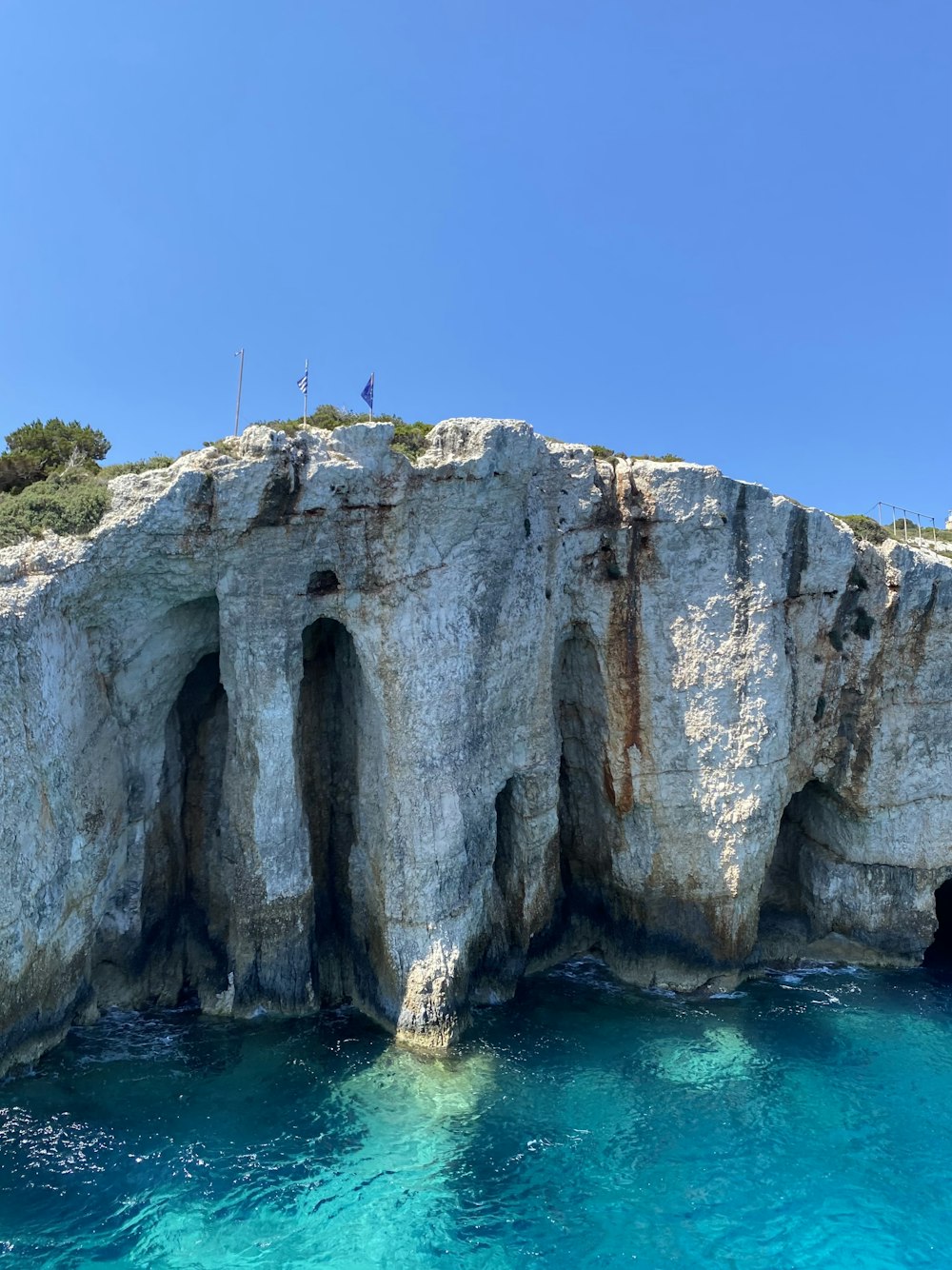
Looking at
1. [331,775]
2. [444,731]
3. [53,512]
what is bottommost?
[331,775]

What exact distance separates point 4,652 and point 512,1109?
15.4 m

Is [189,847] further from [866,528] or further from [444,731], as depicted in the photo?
[866,528]

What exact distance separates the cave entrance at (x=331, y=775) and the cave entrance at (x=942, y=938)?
782 inches

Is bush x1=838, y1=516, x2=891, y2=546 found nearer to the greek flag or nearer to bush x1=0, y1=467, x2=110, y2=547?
the greek flag

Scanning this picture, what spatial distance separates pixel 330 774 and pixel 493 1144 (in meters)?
11.1

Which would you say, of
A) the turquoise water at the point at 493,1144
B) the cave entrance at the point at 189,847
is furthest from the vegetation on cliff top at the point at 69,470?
the turquoise water at the point at 493,1144

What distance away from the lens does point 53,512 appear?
1995 centimetres

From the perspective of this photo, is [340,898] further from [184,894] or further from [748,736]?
[748,736]

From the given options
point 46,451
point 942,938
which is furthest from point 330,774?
point 942,938

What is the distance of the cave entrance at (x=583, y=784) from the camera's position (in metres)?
Answer: 25.2

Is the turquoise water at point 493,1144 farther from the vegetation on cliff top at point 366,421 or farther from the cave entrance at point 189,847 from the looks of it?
the vegetation on cliff top at point 366,421

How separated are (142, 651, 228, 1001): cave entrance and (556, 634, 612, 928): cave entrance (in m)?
10.8

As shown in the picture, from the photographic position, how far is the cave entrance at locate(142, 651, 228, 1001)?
22.8 metres

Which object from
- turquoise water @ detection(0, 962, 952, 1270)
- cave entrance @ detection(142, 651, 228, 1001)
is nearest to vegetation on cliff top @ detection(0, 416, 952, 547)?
cave entrance @ detection(142, 651, 228, 1001)
